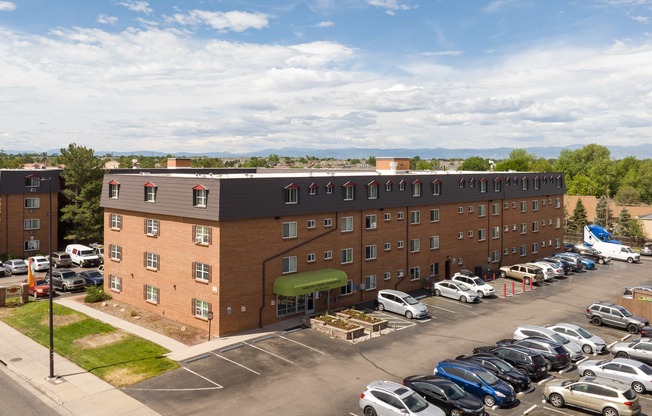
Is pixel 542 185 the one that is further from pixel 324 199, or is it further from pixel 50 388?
pixel 50 388

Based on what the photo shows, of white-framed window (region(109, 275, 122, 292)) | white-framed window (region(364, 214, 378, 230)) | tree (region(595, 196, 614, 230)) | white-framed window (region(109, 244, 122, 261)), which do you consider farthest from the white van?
tree (region(595, 196, 614, 230))

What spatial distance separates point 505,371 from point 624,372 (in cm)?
661

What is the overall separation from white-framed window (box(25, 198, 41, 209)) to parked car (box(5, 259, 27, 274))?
9387 millimetres

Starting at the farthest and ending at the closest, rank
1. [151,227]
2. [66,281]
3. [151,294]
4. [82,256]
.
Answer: [82,256] → [66,281] → [151,294] → [151,227]

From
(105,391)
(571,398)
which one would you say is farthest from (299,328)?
(571,398)

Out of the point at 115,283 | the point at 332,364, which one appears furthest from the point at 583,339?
the point at 115,283

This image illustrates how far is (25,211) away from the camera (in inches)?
2557

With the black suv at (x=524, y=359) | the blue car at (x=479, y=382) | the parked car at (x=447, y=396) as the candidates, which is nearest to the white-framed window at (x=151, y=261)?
the parked car at (x=447, y=396)

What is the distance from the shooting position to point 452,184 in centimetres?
5503

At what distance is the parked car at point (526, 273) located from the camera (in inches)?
2181

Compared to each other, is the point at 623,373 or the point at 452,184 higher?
the point at 452,184

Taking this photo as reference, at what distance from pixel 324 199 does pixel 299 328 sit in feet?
35.7

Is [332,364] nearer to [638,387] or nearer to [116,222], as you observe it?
[638,387]

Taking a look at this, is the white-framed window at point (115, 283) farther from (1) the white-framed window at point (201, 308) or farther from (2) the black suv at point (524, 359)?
(2) the black suv at point (524, 359)
